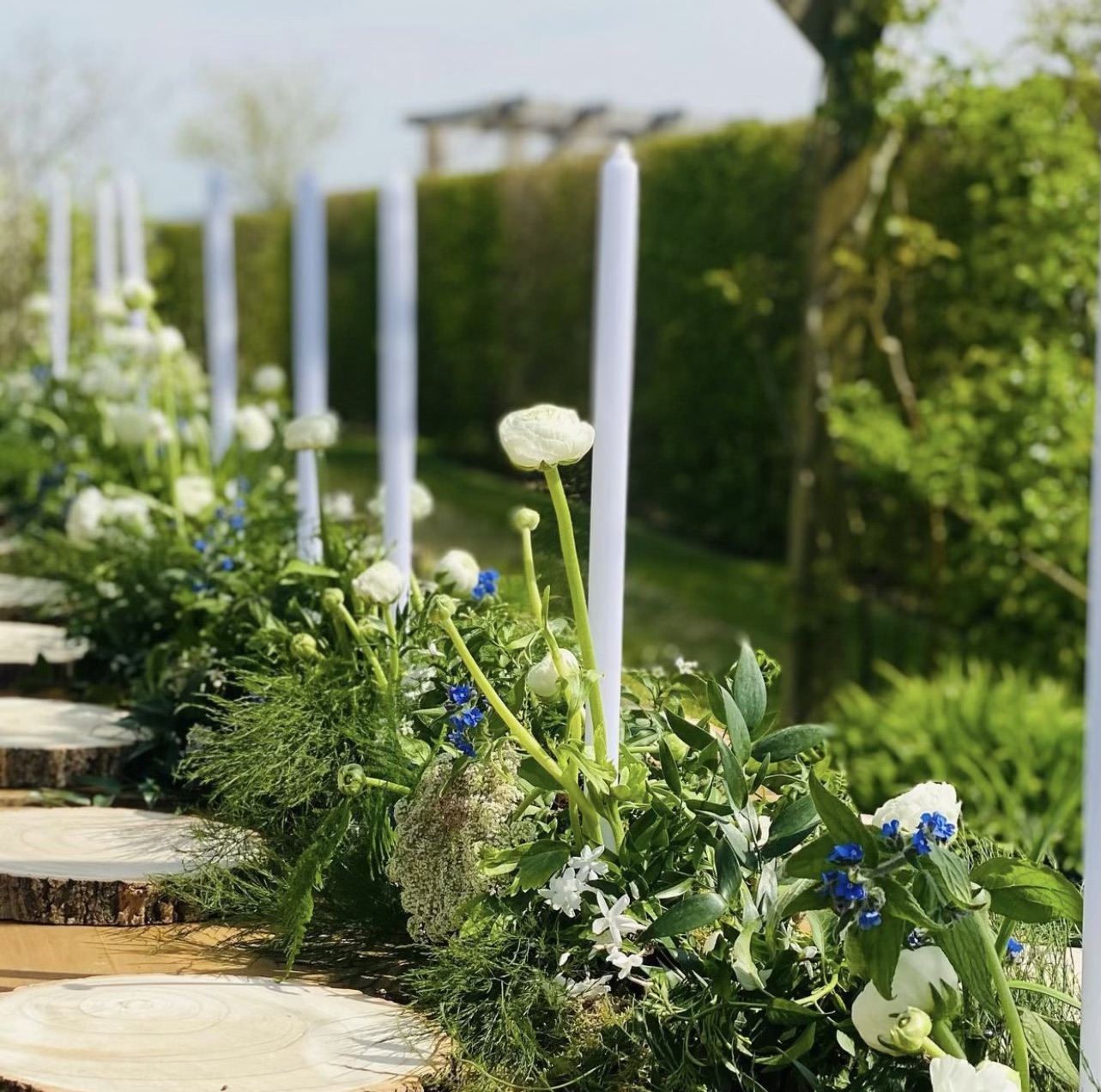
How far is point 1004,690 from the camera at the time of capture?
4715mm

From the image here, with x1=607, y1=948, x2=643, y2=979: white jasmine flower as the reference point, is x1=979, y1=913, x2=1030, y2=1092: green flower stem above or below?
above

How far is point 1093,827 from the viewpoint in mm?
1256

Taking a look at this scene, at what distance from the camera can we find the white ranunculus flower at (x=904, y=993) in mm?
1300

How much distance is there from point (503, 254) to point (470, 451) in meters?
1.79

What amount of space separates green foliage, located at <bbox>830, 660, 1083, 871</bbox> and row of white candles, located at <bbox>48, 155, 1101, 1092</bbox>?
76.7 inches

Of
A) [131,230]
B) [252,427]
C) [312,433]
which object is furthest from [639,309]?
[312,433]

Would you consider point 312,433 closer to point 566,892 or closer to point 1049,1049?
point 566,892

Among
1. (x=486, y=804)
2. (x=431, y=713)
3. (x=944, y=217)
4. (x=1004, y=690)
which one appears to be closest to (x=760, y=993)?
(x=486, y=804)

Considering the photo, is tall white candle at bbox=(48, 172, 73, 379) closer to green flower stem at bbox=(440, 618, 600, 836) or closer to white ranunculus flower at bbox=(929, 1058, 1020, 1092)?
green flower stem at bbox=(440, 618, 600, 836)

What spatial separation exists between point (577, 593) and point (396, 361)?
2.93 feet

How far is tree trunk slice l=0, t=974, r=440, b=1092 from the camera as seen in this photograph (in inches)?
55.6

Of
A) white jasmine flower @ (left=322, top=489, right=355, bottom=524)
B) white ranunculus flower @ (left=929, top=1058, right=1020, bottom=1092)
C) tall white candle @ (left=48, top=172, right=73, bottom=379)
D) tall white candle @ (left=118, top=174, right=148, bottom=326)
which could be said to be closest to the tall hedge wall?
tall white candle @ (left=118, top=174, right=148, bottom=326)

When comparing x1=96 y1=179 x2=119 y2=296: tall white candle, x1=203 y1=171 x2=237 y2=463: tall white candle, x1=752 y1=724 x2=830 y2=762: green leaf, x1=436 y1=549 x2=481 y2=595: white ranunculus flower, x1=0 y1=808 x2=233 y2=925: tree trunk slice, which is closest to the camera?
x1=752 y1=724 x2=830 y2=762: green leaf

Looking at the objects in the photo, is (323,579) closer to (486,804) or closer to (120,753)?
(120,753)
